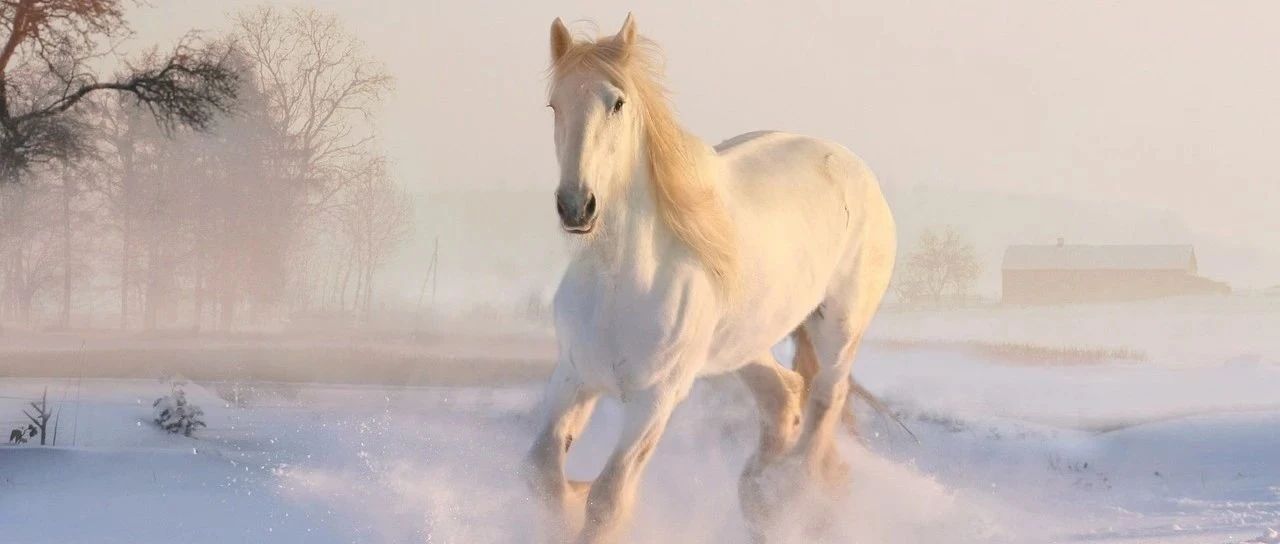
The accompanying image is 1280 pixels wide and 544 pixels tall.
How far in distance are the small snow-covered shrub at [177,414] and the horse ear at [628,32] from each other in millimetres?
4853

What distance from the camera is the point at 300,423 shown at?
801cm

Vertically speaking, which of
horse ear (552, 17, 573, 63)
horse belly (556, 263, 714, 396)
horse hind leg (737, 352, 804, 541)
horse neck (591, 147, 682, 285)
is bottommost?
horse hind leg (737, 352, 804, 541)

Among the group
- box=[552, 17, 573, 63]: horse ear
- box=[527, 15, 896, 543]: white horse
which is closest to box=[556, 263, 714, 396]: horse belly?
box=[527, 15, 896, 543]: white horse

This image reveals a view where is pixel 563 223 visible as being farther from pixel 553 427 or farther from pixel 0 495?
pixel 0 495

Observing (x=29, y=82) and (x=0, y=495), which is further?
(x=29, y=82)

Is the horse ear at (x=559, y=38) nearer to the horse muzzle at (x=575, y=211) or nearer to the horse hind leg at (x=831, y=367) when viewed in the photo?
the horse muzzle at (x=575, y=211)

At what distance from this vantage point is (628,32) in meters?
4.22

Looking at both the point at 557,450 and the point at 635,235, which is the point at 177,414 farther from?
the point at 635,235

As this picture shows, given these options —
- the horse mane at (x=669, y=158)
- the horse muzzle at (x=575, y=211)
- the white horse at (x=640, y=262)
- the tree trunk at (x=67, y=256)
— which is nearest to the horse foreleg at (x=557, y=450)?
the white horse at (x=640, y=262)

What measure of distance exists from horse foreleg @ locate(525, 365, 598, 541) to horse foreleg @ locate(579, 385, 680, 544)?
0.44 feet

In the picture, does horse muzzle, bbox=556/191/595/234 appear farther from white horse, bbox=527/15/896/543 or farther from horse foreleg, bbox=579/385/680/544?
horse foreleg, bbox=579/385/680/544

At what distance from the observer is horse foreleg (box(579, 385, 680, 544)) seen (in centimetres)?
432

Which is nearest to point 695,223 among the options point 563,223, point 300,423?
point 563,223

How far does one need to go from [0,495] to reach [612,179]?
176 inches
